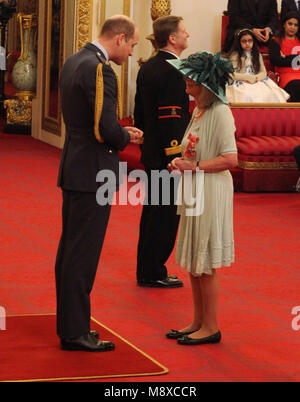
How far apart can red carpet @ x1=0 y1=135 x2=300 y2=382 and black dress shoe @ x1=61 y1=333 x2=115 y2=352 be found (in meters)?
0.23

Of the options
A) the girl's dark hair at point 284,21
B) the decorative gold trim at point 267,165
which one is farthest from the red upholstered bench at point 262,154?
the girl's dark hair at point 284,21

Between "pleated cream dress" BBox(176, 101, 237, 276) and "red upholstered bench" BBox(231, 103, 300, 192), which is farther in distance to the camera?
"red upholstered bench" BBox(231, 103, 300, 192)

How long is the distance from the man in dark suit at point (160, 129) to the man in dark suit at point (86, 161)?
1200 millimetres

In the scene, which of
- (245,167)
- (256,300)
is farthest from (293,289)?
(245,167)

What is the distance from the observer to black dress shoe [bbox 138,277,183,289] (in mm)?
5777

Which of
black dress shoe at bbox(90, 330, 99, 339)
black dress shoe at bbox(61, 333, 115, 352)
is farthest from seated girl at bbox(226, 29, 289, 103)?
black dress shoe at bbox(61, 333, 115, 352)

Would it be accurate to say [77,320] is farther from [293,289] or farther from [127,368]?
[293,289]

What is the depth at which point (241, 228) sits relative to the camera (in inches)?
301

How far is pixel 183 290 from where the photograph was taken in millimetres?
5738

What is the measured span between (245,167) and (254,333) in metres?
4.63

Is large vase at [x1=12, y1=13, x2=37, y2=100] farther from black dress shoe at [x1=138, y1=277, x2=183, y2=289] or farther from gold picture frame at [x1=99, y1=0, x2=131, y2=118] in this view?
black dress shoe at [x1=138, y1=277, x2=183, y2=289]

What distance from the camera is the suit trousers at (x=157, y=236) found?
5.79m

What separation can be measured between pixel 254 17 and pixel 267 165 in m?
3.37

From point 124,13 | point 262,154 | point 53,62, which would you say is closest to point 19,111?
point 53,62
